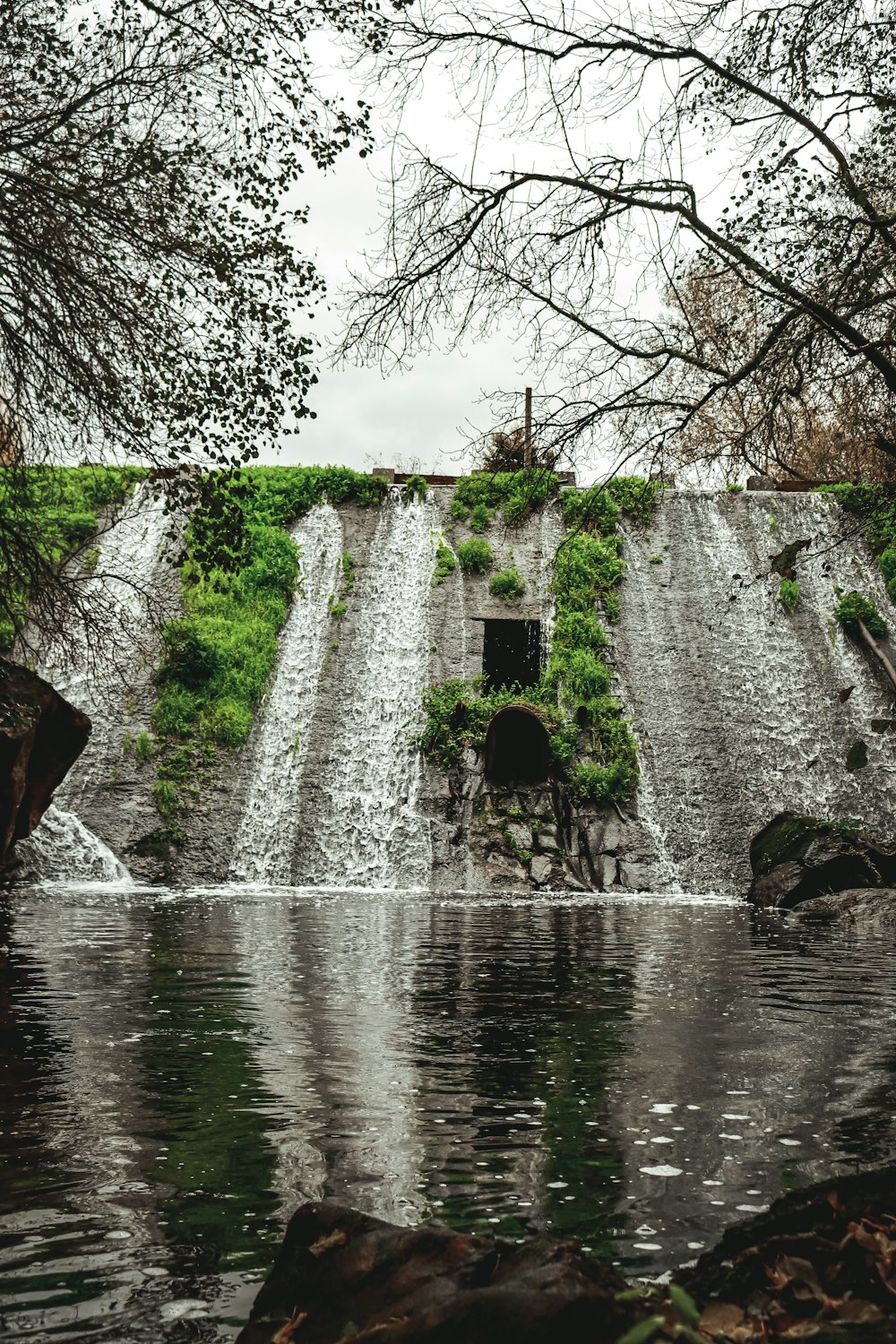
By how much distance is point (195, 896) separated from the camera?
52.2 ft

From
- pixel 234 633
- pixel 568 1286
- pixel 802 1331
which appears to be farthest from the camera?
pixel 234 633

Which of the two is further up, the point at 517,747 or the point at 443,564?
the point at 443,564

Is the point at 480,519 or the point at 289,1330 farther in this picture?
the point at 480,519

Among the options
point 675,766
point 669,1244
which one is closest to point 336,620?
point 675,766

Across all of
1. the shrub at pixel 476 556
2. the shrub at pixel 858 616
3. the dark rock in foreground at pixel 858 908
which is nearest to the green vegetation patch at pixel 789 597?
the shrub at pixel 858 616

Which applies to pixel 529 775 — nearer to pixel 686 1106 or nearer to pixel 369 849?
pixel 369 849

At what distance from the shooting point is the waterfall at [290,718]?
19.2 metres

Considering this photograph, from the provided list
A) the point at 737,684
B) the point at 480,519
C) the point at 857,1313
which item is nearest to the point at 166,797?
the point at 480,519

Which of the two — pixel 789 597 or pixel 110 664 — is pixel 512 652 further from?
pixel 110 664

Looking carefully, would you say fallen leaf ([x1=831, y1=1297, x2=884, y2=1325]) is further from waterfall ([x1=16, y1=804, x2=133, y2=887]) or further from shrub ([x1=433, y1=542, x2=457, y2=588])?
shrub ([x1=433, y1=542, x2=457, y2=588])

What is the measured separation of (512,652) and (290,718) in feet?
19.0

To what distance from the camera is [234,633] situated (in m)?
23.7

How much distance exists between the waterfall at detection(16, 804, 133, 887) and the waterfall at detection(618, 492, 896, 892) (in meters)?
9.57

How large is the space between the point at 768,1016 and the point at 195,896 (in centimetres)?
1104
